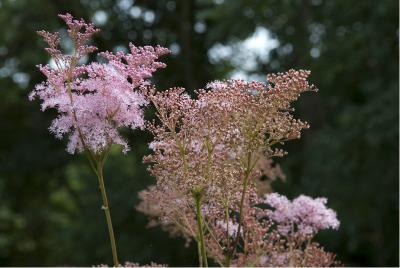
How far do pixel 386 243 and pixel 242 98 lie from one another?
6.71 m

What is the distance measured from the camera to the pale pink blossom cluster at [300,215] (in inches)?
77.9

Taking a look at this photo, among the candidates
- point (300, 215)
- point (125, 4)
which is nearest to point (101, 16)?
point (125, 4)

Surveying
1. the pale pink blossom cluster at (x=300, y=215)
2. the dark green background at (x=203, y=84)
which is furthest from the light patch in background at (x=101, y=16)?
the pale pink blossom cluster at (x=300, y=215)

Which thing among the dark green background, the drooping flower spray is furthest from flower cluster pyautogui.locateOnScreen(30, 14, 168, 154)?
the dark green background

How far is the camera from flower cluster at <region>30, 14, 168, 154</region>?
4.82 ft

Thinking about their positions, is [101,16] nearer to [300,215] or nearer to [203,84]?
[203,84]

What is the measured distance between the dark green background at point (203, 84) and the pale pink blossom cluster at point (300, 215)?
4364mm

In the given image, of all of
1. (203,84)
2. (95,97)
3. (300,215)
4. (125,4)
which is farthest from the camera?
(125,4)

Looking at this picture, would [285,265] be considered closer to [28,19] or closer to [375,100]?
[375,100]

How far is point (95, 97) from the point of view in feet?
4.83

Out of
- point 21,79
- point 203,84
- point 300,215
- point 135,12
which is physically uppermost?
point 135,12

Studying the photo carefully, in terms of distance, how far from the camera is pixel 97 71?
1.49 metres

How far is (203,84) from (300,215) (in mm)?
7413

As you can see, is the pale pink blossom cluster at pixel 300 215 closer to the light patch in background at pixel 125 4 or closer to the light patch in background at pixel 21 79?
the light patch in background at pixel 125 4
